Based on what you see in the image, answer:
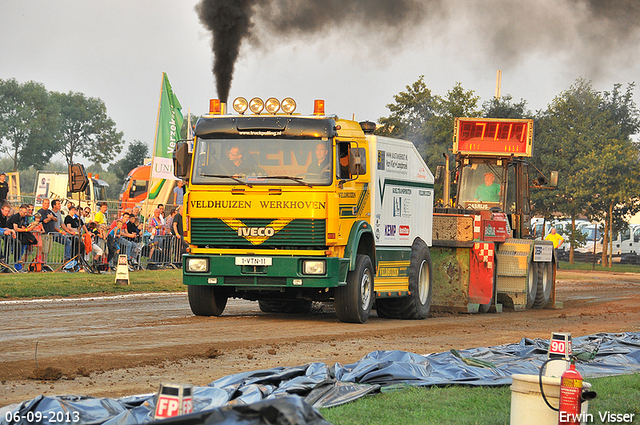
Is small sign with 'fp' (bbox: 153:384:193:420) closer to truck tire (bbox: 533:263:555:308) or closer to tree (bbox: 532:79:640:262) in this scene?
truck tire (bbox: 533:263:555:308)

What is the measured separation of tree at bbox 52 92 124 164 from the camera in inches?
4119

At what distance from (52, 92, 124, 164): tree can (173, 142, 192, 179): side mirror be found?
94.6 meters

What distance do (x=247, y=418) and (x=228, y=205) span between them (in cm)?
912

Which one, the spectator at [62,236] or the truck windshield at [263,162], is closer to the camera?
the truck windshield at [263,162]

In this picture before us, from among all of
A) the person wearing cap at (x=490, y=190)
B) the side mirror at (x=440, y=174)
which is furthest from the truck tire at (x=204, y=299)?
the person wearing cap at (x=490, y=190)

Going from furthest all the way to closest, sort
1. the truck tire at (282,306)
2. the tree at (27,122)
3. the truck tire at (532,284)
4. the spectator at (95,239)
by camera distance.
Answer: the tree at (27,122) < the spectator at (95,239) < the truck tire at (532,284) < the truck tire at (282,306)

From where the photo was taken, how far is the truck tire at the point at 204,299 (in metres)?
13.6

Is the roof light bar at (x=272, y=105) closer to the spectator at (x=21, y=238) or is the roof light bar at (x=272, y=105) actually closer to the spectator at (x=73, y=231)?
the spectator at (x=21, y=238)

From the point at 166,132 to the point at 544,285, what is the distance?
15350 millimetres

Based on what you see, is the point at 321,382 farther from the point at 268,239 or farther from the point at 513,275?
the point at 513,275

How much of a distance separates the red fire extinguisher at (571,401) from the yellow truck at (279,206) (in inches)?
300

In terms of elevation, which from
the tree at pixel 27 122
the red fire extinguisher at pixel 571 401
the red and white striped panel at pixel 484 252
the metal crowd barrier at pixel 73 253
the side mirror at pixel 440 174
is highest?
the tree at pixel 27 122

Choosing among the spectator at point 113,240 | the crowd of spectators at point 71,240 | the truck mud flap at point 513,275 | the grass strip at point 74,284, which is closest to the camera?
the grass strip at point 74,284

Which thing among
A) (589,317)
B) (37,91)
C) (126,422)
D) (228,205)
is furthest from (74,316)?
(37,91)
